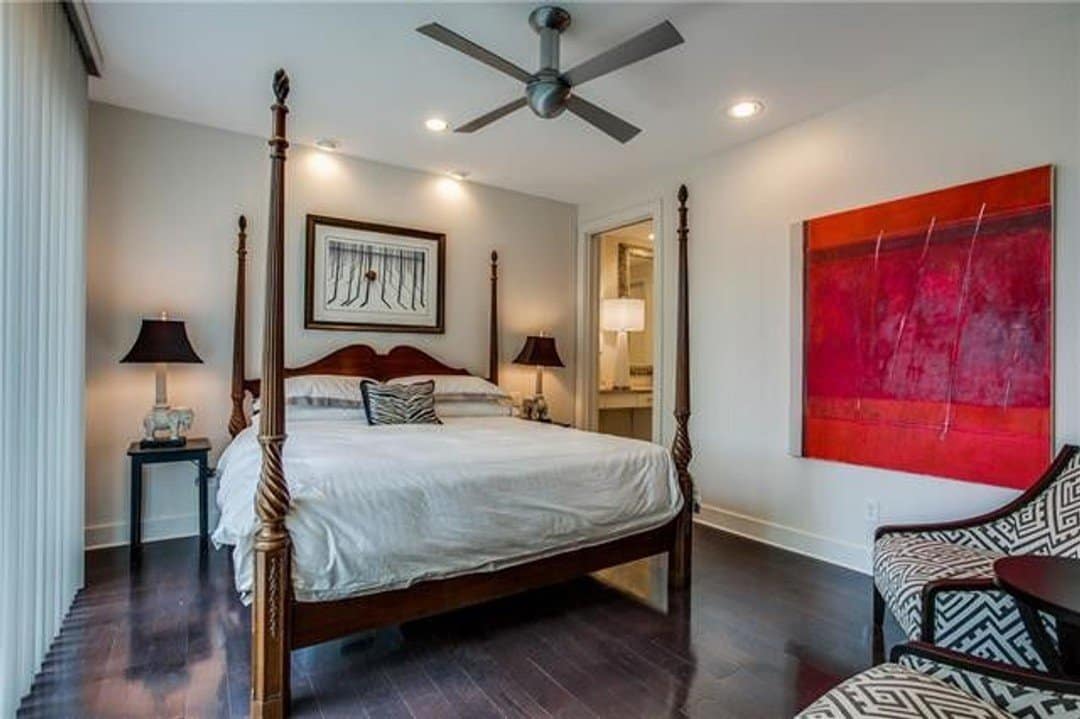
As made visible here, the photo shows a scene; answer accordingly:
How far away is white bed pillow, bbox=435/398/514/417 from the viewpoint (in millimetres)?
4258

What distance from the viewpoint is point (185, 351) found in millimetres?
3463

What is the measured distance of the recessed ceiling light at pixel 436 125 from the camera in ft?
12.2

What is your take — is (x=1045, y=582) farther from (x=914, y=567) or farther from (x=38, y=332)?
(x=38, y=332)

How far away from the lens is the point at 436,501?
2254 millimetres

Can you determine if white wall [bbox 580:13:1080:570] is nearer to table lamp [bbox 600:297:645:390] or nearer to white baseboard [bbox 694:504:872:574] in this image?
white baseboard [bbox 694:504:872:574]

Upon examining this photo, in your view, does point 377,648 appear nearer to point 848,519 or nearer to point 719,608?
point 719,608

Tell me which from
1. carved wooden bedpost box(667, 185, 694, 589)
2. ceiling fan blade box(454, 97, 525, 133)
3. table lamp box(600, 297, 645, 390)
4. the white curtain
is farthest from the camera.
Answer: table lamp box(600, 297, 645, 390)

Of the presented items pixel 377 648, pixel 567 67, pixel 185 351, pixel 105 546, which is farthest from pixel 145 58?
pixel 377 648

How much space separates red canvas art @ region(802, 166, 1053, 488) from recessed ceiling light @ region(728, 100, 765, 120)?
0.75 m

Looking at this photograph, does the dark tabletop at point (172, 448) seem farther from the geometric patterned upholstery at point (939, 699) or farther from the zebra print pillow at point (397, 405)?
the geometric patterned upholstery at point (939, 699)

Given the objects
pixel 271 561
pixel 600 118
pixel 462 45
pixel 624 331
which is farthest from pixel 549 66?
pixel 624 331

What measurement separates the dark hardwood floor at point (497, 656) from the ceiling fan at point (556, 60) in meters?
2.34

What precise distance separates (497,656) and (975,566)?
1.84 m

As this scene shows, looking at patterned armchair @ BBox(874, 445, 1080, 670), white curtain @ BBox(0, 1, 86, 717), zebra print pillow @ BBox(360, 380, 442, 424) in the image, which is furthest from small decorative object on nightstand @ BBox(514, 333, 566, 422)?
white curtain @ BBox(0, 1, 86, 717)
